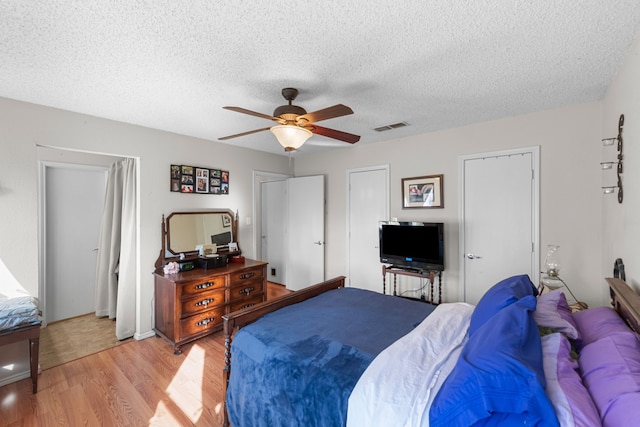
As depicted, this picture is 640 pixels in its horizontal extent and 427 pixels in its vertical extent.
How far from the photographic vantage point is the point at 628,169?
6.02 feet

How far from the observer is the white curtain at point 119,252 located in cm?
325

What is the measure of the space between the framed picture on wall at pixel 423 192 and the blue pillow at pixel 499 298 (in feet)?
6.19

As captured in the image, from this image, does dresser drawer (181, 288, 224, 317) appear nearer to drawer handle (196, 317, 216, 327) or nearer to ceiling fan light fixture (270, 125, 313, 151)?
drawer handle (196, 317, 216, 327)

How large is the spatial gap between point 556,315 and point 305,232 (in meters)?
3.68

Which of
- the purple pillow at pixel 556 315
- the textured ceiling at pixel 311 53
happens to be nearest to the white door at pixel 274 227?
the textured ceiling at pixel 311 53

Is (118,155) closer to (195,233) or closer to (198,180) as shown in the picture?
(198,180)

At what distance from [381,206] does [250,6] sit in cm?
310

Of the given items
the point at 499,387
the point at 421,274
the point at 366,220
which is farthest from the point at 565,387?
the point at 366,220

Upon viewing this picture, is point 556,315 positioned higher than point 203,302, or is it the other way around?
point 556,315

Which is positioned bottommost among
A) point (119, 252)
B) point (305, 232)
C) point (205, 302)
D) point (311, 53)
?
point (205, 302)

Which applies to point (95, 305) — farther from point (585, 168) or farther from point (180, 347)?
point (585, 168)

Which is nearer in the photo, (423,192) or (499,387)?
(499,387)

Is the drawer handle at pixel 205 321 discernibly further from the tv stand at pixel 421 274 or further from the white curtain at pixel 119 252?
the tv stand at pixel 421 274

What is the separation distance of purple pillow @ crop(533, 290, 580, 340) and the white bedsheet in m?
0.41
